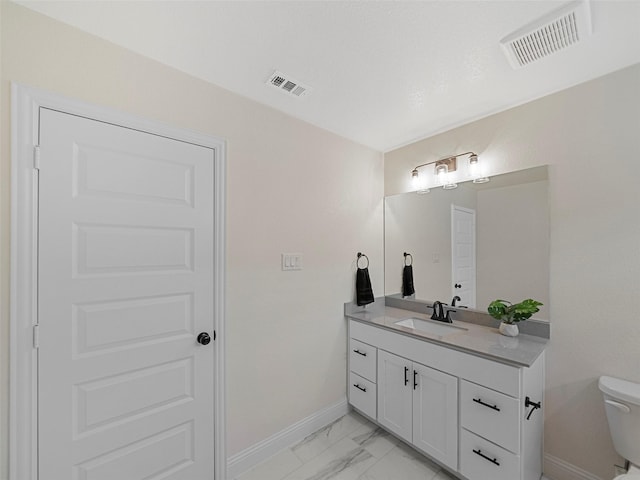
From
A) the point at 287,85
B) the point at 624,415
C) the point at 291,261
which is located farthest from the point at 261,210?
the point at 624,415

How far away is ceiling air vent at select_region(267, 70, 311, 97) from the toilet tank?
7.58 ft

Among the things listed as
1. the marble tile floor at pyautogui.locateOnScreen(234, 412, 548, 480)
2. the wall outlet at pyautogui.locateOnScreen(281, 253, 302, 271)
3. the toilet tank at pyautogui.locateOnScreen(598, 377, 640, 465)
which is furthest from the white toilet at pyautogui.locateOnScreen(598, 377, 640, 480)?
the wall outlet at pyautogui.locateOnScreen(281, 253, 302, 271)

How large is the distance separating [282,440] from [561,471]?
5.61 ft

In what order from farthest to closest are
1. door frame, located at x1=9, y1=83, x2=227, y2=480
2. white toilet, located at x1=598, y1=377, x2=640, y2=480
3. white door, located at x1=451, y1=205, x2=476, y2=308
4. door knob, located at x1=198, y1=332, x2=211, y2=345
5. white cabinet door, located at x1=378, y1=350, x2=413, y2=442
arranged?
white door, located at x1=451, y1=205, x2=476, y2=308
white cabinet door, located at x1=378, y1=350, x2=413, y2=442
door knob, located at x1=198, y1=332, x2=211, y2=345
white toilet, located at x1=598, y1=377, x2=640, y2=480
door frame, located at x1=9, y1=83, x2=227, y2=480

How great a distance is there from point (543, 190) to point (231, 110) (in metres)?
2.04

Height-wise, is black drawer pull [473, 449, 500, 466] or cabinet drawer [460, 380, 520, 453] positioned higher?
cabinet drawer [460, 380, 520, 453]

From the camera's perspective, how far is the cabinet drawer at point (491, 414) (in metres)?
1.41

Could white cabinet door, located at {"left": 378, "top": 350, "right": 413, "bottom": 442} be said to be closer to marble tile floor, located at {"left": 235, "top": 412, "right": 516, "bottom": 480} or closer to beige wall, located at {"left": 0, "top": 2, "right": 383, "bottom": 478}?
marble tile floor, located at {"left": 235, "top": 412, "right": 516, "bottom": 480}

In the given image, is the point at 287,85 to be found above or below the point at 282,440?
above

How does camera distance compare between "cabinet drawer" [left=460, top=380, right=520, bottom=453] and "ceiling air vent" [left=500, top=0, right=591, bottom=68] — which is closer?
"ceiling air vent" [left=500, top=0, right=591, bottom=68]

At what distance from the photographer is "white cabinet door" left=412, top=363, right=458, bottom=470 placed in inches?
64.8

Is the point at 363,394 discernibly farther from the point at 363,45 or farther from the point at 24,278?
the point at 363,45

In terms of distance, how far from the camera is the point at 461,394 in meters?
1.62

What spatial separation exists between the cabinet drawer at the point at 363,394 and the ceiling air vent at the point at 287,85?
2.14 metres
